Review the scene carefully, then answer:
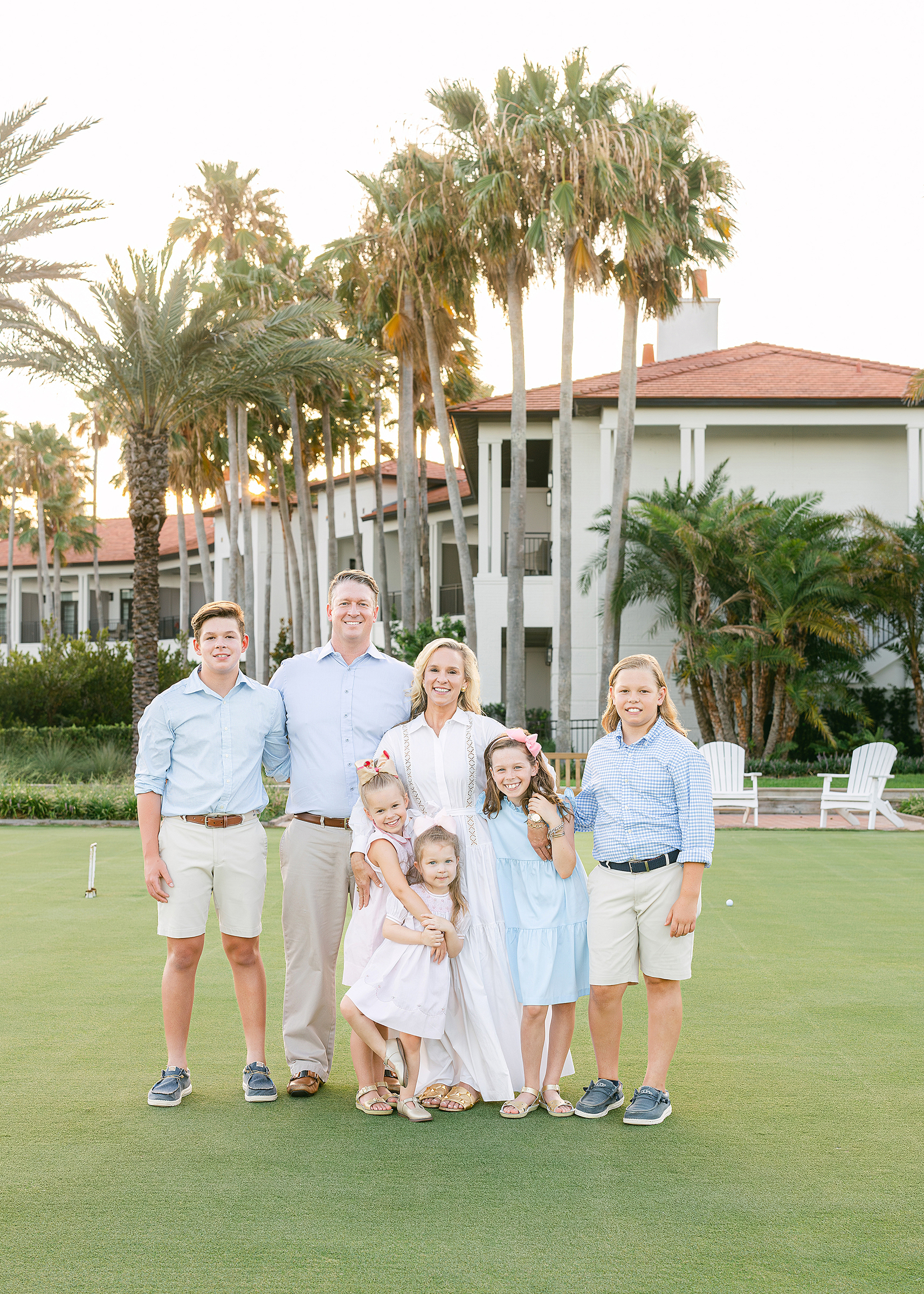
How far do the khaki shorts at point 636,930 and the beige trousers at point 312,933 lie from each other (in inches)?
43.0

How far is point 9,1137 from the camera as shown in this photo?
409 cm

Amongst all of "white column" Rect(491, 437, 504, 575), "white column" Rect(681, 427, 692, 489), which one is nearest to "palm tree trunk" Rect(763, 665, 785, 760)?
"white column" Rect(681, 427, 692, 489)

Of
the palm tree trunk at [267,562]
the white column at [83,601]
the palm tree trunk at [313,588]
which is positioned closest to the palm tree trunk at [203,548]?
the palm tree trunk at [267,562]

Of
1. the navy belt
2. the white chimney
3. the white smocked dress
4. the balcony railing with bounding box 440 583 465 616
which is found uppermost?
the white chimney

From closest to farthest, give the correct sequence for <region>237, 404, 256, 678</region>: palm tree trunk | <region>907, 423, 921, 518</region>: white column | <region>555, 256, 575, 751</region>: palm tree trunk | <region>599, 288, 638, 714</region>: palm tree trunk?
1. <region>555, 256, 575, 751</region>: palm tree trunk
2. <region>599, 288, 638, 714</region>: palm tree trunk
3. <region>907, 423, 921, 518</region>: white column
4. <region>237, 404, 256, 678</region>: palm tree trunk

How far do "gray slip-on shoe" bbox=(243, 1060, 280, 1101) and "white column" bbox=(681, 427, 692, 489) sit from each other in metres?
20.7

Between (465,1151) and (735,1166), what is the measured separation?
926 mm

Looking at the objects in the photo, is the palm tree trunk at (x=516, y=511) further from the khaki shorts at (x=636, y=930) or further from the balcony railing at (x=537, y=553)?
the khaki shorts at (x=636, y=930)

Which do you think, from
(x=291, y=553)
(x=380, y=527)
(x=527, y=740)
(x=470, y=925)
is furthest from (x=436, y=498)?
(x=470, y=925)

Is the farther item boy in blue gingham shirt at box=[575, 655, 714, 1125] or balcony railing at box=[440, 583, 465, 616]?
balcony railing at box=[440, 583, 465, 616]

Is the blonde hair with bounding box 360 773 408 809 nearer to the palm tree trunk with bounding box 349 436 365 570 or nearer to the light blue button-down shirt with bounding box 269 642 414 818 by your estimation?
the light blue button-down shirt with bounding box 269 642 414 818

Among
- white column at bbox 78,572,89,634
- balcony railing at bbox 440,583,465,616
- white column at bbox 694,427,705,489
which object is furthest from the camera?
white column at bbox 78,572,89,634

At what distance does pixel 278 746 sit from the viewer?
191 inches

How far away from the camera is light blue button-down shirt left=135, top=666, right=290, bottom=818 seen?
4.61 metres
